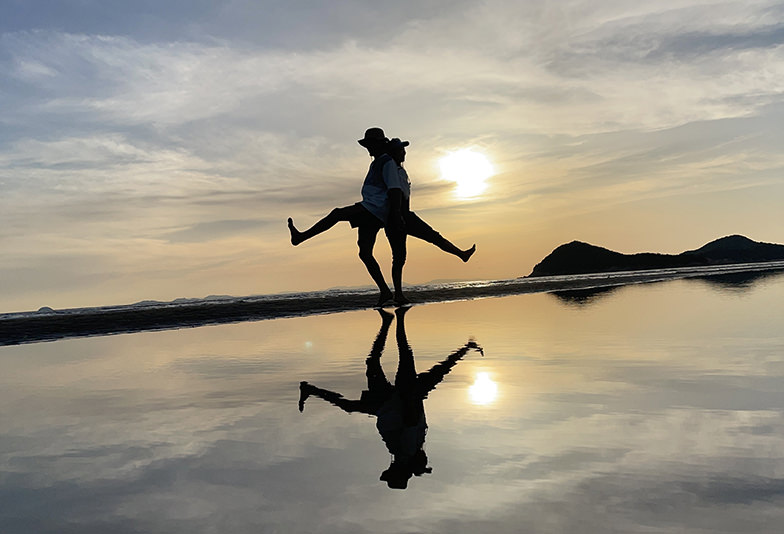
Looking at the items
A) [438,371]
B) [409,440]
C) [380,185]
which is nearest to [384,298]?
[380,185]

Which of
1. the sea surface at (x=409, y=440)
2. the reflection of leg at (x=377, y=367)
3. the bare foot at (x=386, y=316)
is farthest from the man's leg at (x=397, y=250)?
the sea surface at (x=409, y=440)

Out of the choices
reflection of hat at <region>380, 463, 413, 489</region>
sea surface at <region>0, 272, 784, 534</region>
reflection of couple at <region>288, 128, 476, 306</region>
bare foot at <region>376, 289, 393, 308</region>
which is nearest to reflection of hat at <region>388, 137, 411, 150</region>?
reflection of couple at <region>288, 128, 476, 306</region>

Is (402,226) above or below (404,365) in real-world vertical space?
above

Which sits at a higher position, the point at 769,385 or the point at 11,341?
the point at 11,341

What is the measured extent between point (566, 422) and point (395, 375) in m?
1.74

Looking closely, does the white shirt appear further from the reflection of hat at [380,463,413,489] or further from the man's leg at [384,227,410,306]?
the reflection of hat at [380,463,413,489]

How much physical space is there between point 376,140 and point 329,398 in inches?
343

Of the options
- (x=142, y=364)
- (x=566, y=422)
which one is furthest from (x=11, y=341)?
(x=566, y=422)

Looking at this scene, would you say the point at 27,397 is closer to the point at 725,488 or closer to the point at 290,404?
the point at 290,404

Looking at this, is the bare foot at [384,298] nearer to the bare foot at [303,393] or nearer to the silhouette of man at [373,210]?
the silhouette of man at [373,210]

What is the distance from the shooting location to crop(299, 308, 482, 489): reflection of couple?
89.1 inches

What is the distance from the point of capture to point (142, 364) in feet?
17.9

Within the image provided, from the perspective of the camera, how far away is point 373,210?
449 inches

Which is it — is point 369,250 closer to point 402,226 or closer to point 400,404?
point 402,226
